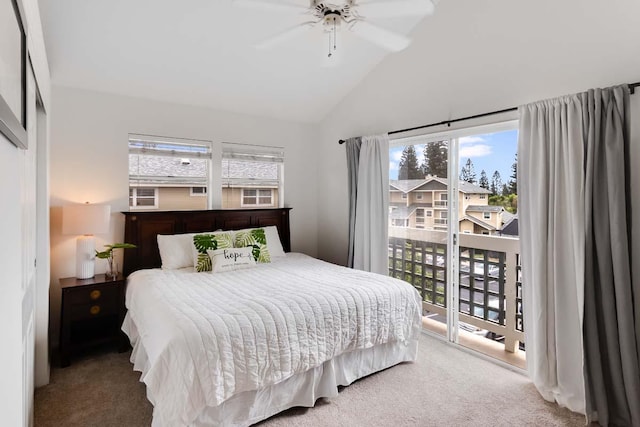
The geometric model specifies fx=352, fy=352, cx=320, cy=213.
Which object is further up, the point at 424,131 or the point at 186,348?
the point at 424,131

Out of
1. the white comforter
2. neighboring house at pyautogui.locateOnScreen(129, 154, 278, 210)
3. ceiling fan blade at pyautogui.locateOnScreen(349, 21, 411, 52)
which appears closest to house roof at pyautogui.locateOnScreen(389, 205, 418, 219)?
the white comforter

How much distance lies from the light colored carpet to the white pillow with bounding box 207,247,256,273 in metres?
1.06

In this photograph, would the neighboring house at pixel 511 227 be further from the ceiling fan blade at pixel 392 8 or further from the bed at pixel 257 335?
the ceiling fan blade at pixel 392 8

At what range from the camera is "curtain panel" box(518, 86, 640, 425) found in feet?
7.02

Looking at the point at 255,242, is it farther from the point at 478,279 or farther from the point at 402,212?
the point at 478,279

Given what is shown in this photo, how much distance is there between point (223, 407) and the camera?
1.98 metres

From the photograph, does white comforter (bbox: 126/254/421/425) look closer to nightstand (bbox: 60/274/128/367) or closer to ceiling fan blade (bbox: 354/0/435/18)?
nightstand (bbox: 60/274/128/367)

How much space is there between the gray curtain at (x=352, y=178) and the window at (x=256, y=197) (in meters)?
1.08

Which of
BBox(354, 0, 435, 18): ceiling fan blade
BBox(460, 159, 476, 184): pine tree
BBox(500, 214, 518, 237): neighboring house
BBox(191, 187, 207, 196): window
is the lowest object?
BBox(500, 214, 518, 237): neighboring house

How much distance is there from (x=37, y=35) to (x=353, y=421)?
9.82 ft

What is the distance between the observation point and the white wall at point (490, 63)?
2.29 m

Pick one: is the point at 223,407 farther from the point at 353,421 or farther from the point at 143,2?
the point at 143,2

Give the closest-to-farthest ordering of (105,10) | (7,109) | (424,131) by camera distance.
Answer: (7,109), (105,10), (424,131)

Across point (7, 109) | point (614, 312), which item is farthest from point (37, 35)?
point (614, 312)
